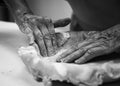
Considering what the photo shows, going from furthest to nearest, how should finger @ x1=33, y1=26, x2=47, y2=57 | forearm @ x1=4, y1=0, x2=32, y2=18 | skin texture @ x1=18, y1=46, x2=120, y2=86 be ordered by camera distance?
forearm @ x1=4, y1=0, x2=32, y2=18
finger @ x1=33, y1=26, x2=47, y2=57
skin texture @ x1=18, y1=46, x2=120, y2=86

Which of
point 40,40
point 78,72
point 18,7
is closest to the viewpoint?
point 78,72

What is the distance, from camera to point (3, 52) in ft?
2.35

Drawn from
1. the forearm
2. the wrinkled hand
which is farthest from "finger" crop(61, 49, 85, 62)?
the forearm

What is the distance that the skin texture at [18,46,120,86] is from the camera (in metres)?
0.45

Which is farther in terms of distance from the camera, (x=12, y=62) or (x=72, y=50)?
(x=12, y=62)

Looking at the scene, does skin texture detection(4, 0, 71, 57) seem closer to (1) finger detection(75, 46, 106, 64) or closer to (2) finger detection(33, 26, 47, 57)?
(2) finger detection(33, 26, 47, 57)

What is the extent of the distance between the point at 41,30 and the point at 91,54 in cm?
22

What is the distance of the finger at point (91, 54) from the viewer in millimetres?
497

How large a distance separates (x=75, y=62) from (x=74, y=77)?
0.05 m

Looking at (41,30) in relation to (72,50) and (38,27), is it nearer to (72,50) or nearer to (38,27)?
(38,27)

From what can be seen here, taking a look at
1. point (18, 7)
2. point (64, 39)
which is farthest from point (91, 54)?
point (18, 7)

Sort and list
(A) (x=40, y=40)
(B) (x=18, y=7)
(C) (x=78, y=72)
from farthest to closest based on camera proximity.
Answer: (B) (x=18, y=7)
(A) (x=40, y=40)
(C) (x=78, y=72)

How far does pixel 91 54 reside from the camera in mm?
500

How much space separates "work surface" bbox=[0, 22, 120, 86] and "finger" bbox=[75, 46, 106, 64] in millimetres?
69
